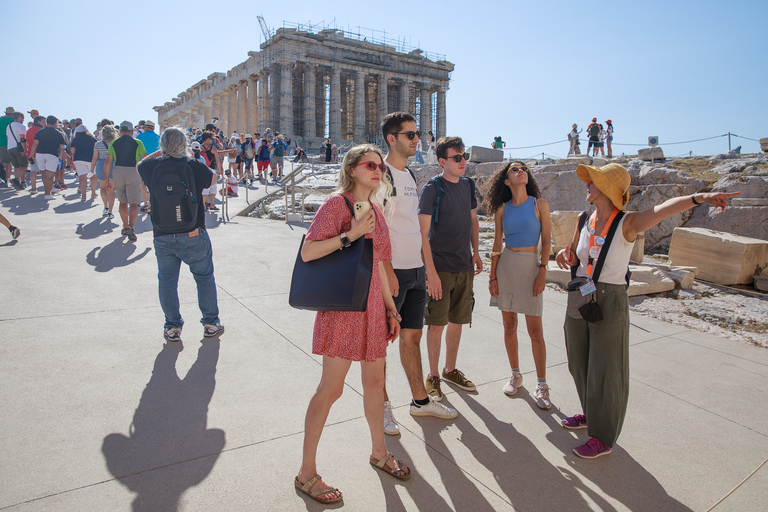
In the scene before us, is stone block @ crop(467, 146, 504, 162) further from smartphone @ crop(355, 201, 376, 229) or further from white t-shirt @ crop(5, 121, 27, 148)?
smartphone @ crop(355, 201, 376, 229)

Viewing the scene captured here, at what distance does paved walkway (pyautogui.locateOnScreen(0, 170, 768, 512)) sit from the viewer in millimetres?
2555

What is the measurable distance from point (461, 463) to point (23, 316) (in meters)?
4.19

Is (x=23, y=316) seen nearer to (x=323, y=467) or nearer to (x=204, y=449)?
(x=204, y=449)

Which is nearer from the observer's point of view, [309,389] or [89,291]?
[309,389]

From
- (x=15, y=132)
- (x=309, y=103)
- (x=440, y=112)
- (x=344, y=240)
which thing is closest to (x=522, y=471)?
(x=344, y=240)

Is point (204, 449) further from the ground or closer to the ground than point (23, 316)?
closer to the ground

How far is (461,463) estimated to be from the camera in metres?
2.92

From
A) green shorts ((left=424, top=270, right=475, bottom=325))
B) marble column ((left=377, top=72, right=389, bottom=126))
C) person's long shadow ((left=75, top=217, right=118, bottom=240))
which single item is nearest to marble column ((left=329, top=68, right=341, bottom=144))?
marble column ((left=377, top=72, right=389, bottom=126))

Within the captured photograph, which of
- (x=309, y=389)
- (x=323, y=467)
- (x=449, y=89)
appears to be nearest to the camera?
(x=323, y=467)

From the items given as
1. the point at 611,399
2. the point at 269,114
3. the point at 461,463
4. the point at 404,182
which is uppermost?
the point at 269,114

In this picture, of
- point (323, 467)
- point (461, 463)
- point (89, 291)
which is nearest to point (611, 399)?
point (461, 463)

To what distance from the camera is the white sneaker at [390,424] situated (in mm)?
3180

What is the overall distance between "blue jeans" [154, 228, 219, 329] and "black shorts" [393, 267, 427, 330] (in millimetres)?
2127

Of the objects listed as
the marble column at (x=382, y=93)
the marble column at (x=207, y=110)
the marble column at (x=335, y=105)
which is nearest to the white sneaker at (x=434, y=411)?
the marble column at (x=335, y=105)
